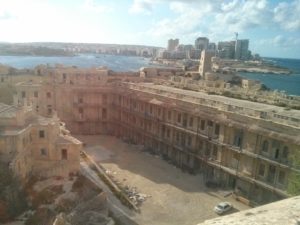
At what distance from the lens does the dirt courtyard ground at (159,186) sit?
41219 millimetres

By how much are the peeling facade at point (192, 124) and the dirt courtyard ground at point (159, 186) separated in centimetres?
288

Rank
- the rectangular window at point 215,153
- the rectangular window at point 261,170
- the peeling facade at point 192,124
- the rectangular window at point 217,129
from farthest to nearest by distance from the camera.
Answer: the rectangular window at point 215,153
the rectangular window at point 217,129
the rectangular window at point 261,170
the peeling facade at point 192,124

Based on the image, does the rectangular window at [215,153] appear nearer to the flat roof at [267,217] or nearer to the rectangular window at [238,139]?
the rectangular window at [238,139]

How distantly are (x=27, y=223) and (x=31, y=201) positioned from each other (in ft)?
14.6

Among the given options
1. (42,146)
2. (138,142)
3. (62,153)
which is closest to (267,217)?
(62,153)

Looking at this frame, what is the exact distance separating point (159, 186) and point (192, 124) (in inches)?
501

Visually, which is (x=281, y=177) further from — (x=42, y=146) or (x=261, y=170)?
(x=42, y=146)

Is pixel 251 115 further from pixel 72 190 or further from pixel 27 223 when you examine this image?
pixel 27 223

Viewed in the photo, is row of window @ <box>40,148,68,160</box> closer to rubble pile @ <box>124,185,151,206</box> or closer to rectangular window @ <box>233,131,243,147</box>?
rubble pile @ <box>124,185,151,206</box>

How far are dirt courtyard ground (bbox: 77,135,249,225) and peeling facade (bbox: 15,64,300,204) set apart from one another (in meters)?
2.88

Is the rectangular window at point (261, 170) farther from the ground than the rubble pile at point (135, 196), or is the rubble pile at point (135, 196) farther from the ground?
the rectangular window at point (261, 170)

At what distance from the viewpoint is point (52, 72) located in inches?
2933

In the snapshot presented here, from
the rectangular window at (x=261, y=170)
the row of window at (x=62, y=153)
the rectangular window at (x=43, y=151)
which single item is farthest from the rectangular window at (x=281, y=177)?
the rectangular window at (x=43, y=151)

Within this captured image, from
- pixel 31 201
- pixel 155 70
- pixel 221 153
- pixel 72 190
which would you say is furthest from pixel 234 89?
pixel 31 201
